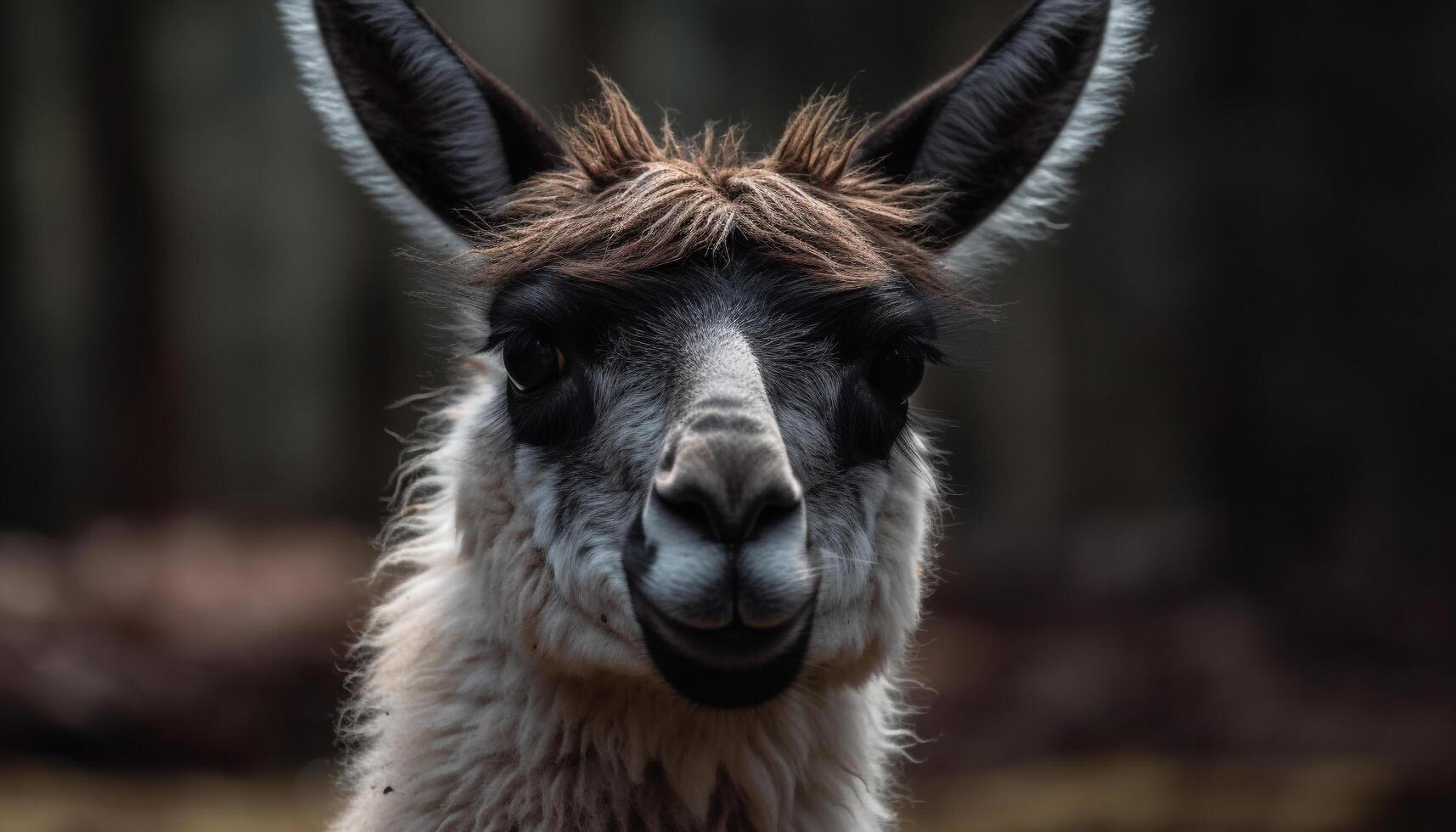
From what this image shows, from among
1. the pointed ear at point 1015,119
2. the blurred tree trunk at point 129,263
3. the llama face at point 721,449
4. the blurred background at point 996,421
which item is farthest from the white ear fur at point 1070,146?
the blurred tree trunk at point 129,263

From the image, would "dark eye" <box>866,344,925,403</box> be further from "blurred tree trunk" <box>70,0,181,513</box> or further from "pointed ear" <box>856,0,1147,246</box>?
"blurred tree trunk" <box>70,0,181,513</box>

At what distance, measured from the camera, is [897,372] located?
2.76 metres

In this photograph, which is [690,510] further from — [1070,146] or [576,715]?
[1070,146]

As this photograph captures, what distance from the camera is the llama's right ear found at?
284 centimetres

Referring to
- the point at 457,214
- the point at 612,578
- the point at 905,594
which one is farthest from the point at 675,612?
the point at 457,214

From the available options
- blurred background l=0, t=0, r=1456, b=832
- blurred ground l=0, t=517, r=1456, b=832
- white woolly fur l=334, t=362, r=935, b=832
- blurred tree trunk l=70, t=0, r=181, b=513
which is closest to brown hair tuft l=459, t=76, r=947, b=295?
white woolly fur l=334, t=362, r=935, b=832

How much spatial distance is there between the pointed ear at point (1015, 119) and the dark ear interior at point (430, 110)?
90 centimetres

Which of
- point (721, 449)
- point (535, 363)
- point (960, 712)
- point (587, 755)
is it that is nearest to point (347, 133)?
point (535, 363)

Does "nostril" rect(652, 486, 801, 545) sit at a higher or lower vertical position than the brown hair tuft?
lower

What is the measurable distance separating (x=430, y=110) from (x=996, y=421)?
11038mm

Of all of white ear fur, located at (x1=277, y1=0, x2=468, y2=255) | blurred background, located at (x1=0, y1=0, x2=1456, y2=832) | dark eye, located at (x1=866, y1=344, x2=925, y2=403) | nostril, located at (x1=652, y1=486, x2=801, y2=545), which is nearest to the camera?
nostril, located at (x1=652, y1=486, x2=801, y2=545)

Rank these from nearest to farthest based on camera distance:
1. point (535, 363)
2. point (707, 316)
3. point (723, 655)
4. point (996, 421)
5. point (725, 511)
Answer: point (725, 511), point (723, 655), point (707, 316), point (535, 363), point (996, 421)

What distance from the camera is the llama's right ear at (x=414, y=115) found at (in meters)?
2.84

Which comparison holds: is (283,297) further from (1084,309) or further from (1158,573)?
(1158,573)
